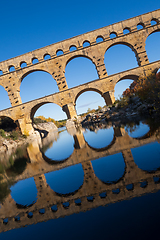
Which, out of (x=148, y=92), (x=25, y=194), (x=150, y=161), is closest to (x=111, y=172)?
(x=150, y=161)

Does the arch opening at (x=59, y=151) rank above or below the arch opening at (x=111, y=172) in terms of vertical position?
above

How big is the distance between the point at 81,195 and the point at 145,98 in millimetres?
14277

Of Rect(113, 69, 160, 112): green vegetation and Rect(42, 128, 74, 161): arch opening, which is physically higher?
Rect(113, 69, 160, 112): green vegetation

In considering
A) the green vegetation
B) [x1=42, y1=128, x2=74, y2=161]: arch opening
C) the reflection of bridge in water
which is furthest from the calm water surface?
the green vegetation

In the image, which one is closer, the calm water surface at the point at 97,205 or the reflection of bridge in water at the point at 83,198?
the calm water surface at the point at 97,205

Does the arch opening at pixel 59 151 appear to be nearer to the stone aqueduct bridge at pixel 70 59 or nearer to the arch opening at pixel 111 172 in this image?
the arch opening at pixel 111 172

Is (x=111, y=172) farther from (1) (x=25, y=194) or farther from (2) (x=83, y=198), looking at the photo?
(1) (x=25, y=194)

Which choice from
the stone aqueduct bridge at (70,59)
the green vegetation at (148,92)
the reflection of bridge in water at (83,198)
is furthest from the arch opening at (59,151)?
the stone aqueduct bridge at (70,59)

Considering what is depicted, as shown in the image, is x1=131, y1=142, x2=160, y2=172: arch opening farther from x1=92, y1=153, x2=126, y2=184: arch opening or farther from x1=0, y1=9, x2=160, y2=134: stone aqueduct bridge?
x1=0, y1=9, x2=160, y2=134: stone aqueduct bridge

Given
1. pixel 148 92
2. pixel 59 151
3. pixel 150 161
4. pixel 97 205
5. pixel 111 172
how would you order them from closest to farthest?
pixel 97 205
pixel 150 161
pixel 111 172
pixel 59 151
pixel 148 92

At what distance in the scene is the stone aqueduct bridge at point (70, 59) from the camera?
77.8ft

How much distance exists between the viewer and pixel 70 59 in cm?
2536

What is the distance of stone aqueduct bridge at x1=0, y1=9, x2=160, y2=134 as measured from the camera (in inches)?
933

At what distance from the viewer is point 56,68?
2503cm
